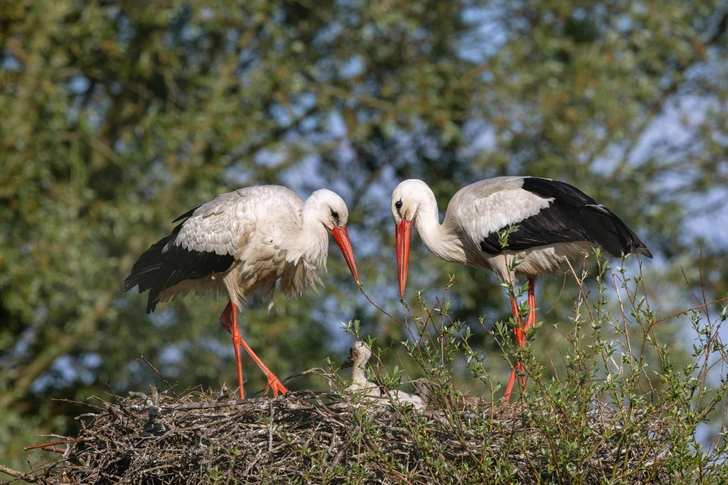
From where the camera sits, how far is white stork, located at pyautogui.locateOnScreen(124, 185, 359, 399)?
23.6 ft

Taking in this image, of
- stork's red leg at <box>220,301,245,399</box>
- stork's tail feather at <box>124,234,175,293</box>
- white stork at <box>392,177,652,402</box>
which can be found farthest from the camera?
stork's tail feather at <box>124,234,175,293</box>

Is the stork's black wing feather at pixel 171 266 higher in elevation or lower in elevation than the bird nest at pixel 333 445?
lower

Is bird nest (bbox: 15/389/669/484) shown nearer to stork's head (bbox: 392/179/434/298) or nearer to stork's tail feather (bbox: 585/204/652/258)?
stork's tail feather (bbox: 585/204/652/258)

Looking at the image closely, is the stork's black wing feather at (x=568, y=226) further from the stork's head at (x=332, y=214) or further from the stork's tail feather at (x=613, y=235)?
the stork's head at (x=332, y=214)

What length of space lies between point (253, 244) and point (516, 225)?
5.78ft

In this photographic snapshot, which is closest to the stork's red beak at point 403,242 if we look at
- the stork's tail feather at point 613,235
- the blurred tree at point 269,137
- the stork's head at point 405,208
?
the stork's head at point 405,208

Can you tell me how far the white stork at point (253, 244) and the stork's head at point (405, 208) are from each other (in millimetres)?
393

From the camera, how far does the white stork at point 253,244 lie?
7.20m

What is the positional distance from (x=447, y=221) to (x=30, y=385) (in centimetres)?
679

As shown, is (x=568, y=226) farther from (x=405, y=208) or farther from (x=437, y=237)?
(x=405, y=208)

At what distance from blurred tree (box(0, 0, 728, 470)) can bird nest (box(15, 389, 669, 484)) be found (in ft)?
16.8

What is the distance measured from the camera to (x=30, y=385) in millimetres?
12297

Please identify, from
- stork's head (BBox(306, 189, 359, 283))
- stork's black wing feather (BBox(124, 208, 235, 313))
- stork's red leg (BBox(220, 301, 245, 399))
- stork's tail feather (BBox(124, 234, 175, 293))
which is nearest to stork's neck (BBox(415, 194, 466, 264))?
stork's head (BBox(306, 189, 359, 283))

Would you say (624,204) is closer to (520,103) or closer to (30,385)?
(520,103)
